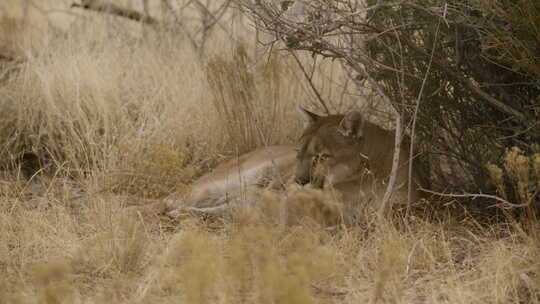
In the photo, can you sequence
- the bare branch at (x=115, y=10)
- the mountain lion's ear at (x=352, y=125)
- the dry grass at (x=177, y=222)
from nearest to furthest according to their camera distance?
the dry grass at (x=177, y=222) → the mountain lion's ear at (x=352, y=125) → the bare branch at (x=115, y=10)

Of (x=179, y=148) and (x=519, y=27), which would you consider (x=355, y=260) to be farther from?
(x=179, y=148)

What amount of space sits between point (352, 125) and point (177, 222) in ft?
4.56

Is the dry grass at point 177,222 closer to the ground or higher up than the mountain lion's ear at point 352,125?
closer to the ground

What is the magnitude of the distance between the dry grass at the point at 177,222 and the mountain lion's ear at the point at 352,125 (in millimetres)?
498

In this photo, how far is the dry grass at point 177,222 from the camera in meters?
3.71

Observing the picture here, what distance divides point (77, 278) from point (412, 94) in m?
2.56

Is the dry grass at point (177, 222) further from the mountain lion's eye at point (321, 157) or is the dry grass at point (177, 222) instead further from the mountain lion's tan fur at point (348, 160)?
the mountain lion's eye at point (321, 157)

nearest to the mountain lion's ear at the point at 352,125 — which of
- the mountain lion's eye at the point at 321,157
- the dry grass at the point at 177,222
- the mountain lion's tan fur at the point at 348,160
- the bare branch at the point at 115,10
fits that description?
the mountain lion's tan fur at the point at 348,160

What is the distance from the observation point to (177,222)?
5418mm

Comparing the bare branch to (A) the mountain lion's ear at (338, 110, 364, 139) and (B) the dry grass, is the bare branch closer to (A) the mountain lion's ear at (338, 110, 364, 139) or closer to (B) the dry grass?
(B) the dry grass

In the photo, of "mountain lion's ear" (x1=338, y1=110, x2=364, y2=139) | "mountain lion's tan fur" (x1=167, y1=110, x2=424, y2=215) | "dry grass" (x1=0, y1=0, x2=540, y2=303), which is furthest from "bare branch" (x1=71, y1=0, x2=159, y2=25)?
"mountain lion's ear" (x1=338, y1=110, x2=364, y2=139)

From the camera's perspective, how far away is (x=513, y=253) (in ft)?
13.6

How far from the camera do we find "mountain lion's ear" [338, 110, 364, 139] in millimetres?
5023

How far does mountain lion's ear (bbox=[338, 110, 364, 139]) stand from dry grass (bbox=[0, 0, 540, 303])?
0.50 meters
